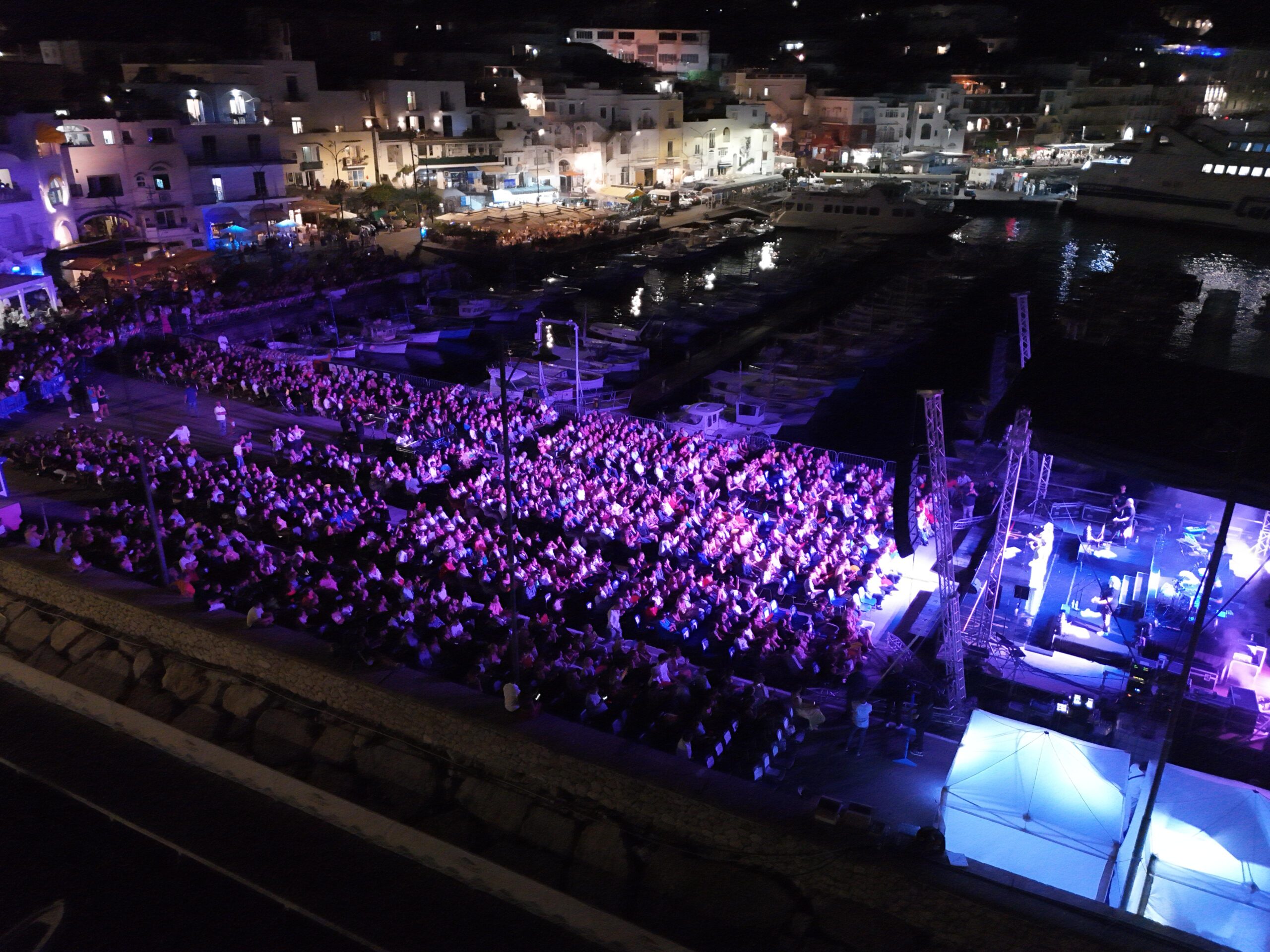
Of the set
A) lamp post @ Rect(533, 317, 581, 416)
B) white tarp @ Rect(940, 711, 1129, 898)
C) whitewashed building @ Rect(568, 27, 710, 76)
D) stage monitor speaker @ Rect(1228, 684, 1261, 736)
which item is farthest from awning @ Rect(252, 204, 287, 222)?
whitewashed building @ Rect(568, 27, 710, 76)

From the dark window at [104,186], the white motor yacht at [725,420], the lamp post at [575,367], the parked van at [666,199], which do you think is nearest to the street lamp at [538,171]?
the parked van at [666,199]

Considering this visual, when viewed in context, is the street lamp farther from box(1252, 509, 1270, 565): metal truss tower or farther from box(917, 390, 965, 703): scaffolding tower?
box(917, 390, 965, 703): scaffolding tower

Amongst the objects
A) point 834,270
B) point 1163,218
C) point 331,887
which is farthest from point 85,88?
point 1163,218

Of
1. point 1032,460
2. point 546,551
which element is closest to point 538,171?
point 1032,460

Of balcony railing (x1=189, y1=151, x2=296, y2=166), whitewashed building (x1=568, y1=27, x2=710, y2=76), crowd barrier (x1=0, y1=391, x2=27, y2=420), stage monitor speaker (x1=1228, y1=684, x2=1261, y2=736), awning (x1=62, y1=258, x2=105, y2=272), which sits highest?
whitewashed building (x1=568, y1=27, x2=710, y2=76)

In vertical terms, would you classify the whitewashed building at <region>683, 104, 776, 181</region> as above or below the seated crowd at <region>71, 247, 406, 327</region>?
above

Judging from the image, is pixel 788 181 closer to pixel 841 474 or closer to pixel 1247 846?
pixel 841 474

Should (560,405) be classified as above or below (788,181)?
below

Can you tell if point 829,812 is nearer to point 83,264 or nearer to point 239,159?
point 83,264
